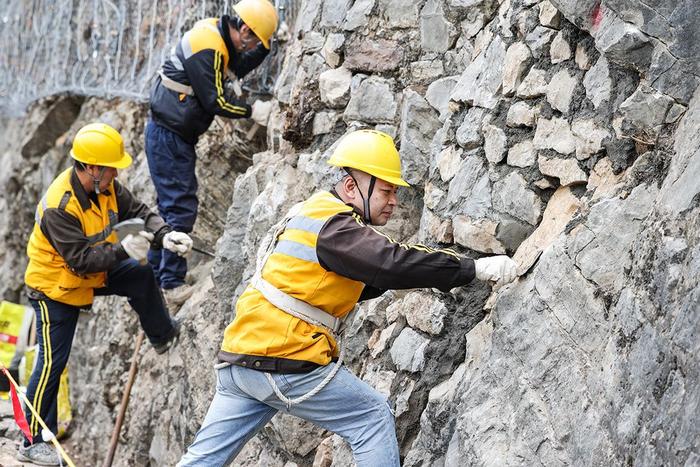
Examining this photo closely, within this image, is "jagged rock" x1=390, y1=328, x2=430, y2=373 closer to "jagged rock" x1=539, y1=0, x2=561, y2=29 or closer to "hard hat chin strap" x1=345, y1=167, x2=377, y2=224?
"hard hat chin strap" x1=345, y1=167, x2=377, y2=224

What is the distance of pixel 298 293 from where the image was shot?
4.23m

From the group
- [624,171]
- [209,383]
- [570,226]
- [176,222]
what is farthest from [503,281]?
[176,222]

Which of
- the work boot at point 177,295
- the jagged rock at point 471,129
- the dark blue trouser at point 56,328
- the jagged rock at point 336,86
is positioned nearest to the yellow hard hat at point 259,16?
the jagged rock at point 336,86

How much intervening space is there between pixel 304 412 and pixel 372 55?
115 inches

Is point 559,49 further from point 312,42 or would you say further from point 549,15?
point 312,42

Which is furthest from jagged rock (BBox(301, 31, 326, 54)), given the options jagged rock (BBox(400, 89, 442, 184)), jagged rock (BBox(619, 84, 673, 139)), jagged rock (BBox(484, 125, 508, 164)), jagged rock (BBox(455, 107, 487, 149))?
jagged rock (BBox(619, 84, 673, 139))

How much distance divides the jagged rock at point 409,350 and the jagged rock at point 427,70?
178cm

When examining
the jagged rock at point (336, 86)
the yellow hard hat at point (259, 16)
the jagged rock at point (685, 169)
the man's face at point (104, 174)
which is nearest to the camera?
the jagged rock at point (685, 169)

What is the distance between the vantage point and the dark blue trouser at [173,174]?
7.95 metres

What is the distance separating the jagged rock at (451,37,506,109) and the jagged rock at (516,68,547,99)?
0.70 feet

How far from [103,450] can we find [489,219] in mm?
5716

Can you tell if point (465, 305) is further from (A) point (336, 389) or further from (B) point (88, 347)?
(B) point (88, 347)

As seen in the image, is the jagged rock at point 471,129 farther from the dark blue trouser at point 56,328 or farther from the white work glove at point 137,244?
the dark blue trouser at point 56,328

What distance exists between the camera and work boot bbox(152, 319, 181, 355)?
8.11 meters
